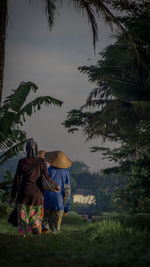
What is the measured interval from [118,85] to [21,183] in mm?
14406

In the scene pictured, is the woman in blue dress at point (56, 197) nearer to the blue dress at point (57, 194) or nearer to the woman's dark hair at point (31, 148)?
the blue dress at point (57, 194)

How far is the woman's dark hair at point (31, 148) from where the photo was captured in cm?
801

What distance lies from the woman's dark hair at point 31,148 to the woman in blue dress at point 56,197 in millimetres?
1931

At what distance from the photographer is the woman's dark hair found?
26.3 feet

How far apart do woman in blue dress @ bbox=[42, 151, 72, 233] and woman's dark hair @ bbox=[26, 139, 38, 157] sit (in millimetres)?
1931

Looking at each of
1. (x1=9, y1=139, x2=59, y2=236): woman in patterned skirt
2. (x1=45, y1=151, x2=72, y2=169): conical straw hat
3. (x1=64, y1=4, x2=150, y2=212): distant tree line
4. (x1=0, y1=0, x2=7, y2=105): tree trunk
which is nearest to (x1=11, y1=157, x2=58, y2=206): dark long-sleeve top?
(x1=9, y1=139, x2=59, y2=236): woman in patterned skirt

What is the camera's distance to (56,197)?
9.87 meters

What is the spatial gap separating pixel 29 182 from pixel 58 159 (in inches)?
87.5

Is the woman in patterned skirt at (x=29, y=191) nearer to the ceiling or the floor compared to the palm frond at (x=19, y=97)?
nearer to the floor

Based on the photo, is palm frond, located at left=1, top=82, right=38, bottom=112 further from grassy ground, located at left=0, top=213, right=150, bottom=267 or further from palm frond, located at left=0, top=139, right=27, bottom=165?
grassy ground, located at left=0, top=213, right=150, bottom=267

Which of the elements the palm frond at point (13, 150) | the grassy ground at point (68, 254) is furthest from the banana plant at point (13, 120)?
the grassy ground at point (68, 254)

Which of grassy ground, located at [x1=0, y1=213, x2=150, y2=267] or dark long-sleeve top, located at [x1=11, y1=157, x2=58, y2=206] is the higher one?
dark long-sleeve top, located at [x1=11, y1=157, x2=58, y2=206]

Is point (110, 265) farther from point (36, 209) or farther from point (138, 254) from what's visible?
point (36, 209)

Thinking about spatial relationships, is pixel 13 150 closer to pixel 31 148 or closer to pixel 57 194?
pixel 57 194
